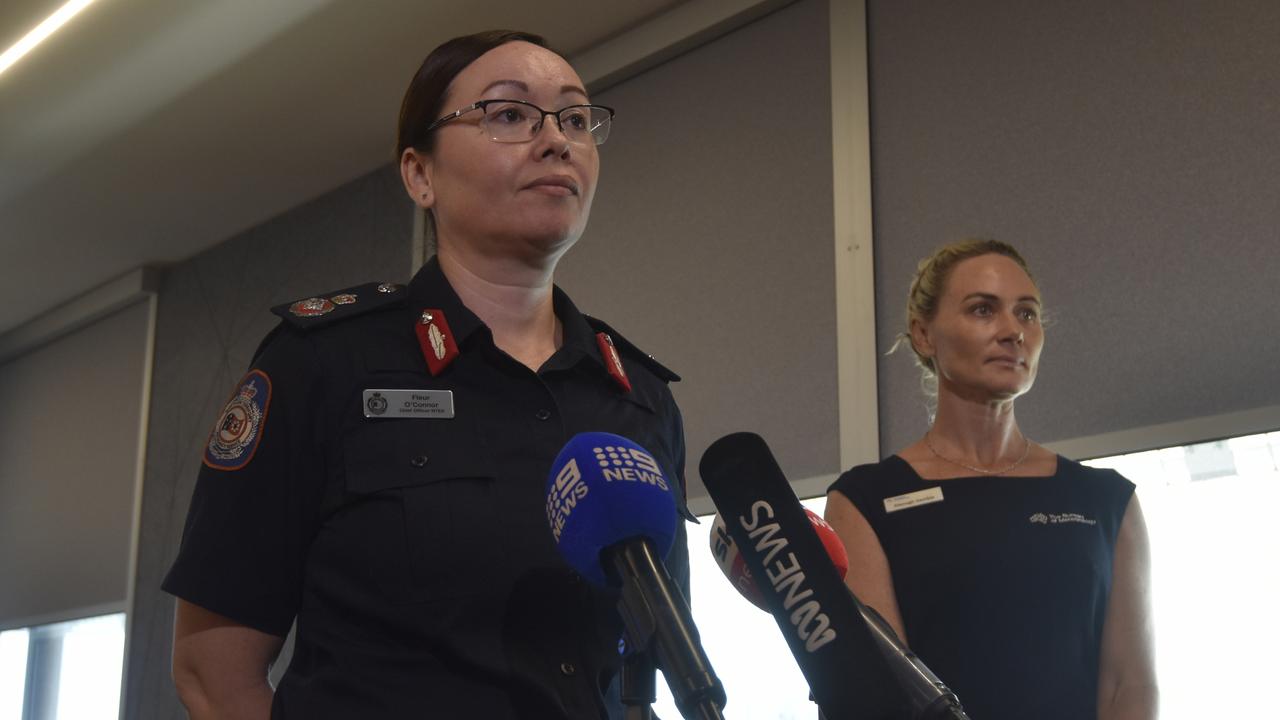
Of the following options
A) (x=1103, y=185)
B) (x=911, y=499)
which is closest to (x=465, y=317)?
(x=911, y=499)

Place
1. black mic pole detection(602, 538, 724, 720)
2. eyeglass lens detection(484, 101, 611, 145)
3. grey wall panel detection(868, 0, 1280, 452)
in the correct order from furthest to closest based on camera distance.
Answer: grey wall panel detection(868, 0, 1280, 452) < eyeglass lens detection(484, 101, 611, 145) < black mic pole detection(602, 538, 724, 720)

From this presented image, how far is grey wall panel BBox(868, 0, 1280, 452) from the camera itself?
256 centimetres

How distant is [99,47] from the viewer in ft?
13.4

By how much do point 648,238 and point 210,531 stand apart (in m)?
2.84

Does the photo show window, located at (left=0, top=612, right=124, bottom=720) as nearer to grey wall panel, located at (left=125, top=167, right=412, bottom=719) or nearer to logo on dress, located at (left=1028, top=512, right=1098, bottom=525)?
grey wall panel, located at (left=125, top=167, right=412, bottom=719)

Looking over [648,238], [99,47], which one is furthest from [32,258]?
[648,238]

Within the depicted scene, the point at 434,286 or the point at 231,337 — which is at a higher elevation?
the point at 231,337

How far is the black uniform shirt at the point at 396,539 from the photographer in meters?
0.99

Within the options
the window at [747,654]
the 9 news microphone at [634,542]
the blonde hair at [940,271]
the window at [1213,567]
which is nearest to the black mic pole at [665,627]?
the 9 news microphone at [634,542]

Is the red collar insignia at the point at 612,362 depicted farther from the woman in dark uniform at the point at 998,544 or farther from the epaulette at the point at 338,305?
the woman in dark uniform at the point at 998,544

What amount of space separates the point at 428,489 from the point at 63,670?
557 cm

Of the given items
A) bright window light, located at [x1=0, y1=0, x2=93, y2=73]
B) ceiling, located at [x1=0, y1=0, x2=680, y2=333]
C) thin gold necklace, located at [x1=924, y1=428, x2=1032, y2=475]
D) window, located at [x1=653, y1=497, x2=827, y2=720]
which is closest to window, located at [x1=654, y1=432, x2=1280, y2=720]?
thin gold necklace, located at [x1=924, y1=428, x2=1032, y2=475]

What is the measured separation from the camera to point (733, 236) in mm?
3557

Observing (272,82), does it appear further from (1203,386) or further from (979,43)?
(1203,386)
